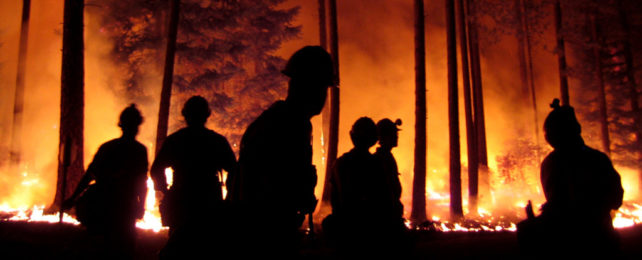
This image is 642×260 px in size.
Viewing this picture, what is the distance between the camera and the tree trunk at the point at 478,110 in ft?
59.9

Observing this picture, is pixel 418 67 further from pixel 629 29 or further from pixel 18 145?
pixel 18 145

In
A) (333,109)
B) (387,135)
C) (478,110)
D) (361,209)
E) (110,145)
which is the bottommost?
(361,209)

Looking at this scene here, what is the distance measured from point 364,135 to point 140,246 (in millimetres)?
5903

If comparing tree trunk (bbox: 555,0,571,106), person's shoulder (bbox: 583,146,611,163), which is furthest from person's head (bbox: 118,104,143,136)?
tree trunk (bbox: 555,0,571,106)

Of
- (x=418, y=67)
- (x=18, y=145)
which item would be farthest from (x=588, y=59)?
(x=18, y=145)

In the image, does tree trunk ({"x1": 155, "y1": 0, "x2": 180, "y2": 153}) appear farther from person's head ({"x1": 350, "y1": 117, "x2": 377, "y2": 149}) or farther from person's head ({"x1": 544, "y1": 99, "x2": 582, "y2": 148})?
person's head ({"x1": 544, "y1": 99, "x2": 582, "y2": 148})

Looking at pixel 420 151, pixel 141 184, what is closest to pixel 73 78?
pixel 141 184

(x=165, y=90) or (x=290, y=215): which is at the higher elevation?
(x=165, y=90)

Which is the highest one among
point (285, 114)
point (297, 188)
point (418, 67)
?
point (418, 67)

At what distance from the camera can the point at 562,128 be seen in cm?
289

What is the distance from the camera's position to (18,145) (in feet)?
73.6

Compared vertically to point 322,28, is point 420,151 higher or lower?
lower

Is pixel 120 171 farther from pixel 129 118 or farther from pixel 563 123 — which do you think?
pixel 563 123

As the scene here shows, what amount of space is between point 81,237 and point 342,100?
2202 cm
